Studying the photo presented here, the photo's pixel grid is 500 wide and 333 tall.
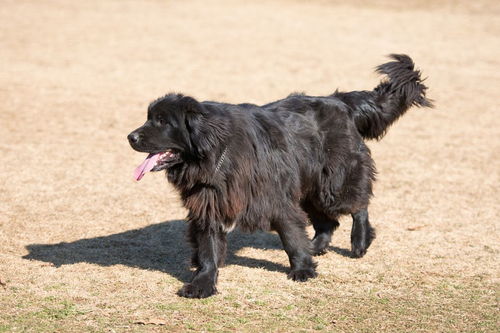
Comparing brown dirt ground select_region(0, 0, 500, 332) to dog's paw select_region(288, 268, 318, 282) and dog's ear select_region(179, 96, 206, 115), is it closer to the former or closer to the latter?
dog's paw select_region(288, 268, 318, 282)

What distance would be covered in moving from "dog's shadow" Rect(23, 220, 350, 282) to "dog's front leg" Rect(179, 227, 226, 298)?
36cm

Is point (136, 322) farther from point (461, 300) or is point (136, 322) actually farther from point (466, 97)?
point (466, 97)

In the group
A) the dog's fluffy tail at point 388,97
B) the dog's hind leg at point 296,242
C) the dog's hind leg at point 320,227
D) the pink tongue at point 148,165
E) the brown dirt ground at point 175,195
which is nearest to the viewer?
the brown dirt ground at point 175,195

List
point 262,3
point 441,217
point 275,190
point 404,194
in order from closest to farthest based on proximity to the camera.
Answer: point 275,190
point 441,217
point 404,194
point 262,3

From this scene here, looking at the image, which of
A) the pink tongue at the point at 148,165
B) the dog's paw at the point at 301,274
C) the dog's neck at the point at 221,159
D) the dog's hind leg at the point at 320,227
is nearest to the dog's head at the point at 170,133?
the pink tongue at the point at 148,165

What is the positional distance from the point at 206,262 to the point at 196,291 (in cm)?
36

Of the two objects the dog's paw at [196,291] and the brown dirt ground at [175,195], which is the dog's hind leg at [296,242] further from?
the dog's paw at [196,291]

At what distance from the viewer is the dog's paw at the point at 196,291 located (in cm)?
595

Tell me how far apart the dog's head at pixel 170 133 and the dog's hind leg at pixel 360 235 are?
87.1 inches

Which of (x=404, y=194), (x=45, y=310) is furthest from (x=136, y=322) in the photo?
(x=404, y=194)

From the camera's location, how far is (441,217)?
881cm

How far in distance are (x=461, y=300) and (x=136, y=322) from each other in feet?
9.25

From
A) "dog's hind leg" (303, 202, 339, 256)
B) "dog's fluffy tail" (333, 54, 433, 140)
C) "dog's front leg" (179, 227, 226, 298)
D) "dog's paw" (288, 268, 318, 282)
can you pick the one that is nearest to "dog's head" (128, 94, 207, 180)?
"dog's front leg" (179, 227, 226, 298)

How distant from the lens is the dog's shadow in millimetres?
6922
